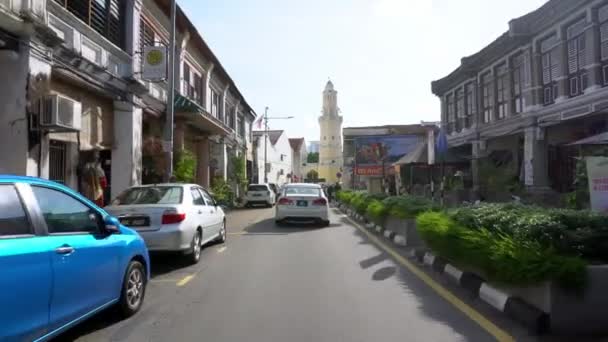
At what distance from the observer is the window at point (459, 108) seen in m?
29.9

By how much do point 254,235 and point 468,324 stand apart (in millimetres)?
9335

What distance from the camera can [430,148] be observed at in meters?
15.7

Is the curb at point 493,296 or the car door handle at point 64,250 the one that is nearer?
the car door handle at point 64,250

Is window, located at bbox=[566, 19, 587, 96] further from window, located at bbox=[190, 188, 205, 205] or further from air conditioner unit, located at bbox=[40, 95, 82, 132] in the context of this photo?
air conditioner unit, located at bbox=[40, 95, 82, 132]

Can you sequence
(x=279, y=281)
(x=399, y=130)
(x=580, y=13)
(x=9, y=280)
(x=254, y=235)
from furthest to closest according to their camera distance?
(x=399, y=130) < (x=580, y=13) < (x=254, y=235) < (x=279, y=281) < (x=9, y=280)

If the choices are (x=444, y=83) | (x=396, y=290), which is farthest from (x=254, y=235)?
(x=444, y=83)

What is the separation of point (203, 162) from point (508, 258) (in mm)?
21971

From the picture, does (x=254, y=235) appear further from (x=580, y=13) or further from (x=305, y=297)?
(x=580, y=13)

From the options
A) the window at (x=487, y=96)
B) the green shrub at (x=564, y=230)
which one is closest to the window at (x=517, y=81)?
the window at (x=487, y=96)

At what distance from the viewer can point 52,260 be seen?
4.07 meters

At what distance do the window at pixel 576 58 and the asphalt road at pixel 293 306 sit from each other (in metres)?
12.1

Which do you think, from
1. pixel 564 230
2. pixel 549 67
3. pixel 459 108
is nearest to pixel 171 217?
pixel 564 230

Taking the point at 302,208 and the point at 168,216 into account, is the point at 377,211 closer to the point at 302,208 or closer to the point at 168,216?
the point at 302,208

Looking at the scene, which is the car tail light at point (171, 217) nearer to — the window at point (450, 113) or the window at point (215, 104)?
the window at point (215, 104)
